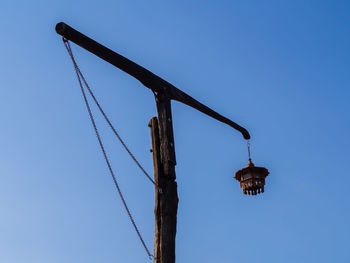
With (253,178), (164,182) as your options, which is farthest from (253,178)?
(164,182)

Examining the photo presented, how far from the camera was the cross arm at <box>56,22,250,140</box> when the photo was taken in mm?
5602

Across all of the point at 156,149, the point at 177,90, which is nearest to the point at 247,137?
the point at 177,90

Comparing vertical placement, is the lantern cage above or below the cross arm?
below

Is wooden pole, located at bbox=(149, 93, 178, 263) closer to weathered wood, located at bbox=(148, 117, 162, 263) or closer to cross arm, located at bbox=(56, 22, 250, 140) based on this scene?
weathered wood, located at bbox=(148, 117, 162, 263)

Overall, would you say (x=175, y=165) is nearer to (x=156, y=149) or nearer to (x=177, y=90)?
(x=156, y=149)

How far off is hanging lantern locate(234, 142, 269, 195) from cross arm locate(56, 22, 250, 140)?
1200mm

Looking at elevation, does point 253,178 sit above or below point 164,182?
above

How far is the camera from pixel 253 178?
8008mm

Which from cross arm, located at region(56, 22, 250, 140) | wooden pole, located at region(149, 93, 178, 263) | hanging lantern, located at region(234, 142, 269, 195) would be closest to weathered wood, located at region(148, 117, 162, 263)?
wooden pole, located at region(149, 93, 178, 263)

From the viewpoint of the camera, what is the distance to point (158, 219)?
578cm

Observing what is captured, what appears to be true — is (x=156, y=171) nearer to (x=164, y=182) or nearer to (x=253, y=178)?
(x=164, y=182)

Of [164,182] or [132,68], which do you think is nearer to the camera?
[164,182]

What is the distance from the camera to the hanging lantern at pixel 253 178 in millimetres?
8023

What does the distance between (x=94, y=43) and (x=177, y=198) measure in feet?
7.55
